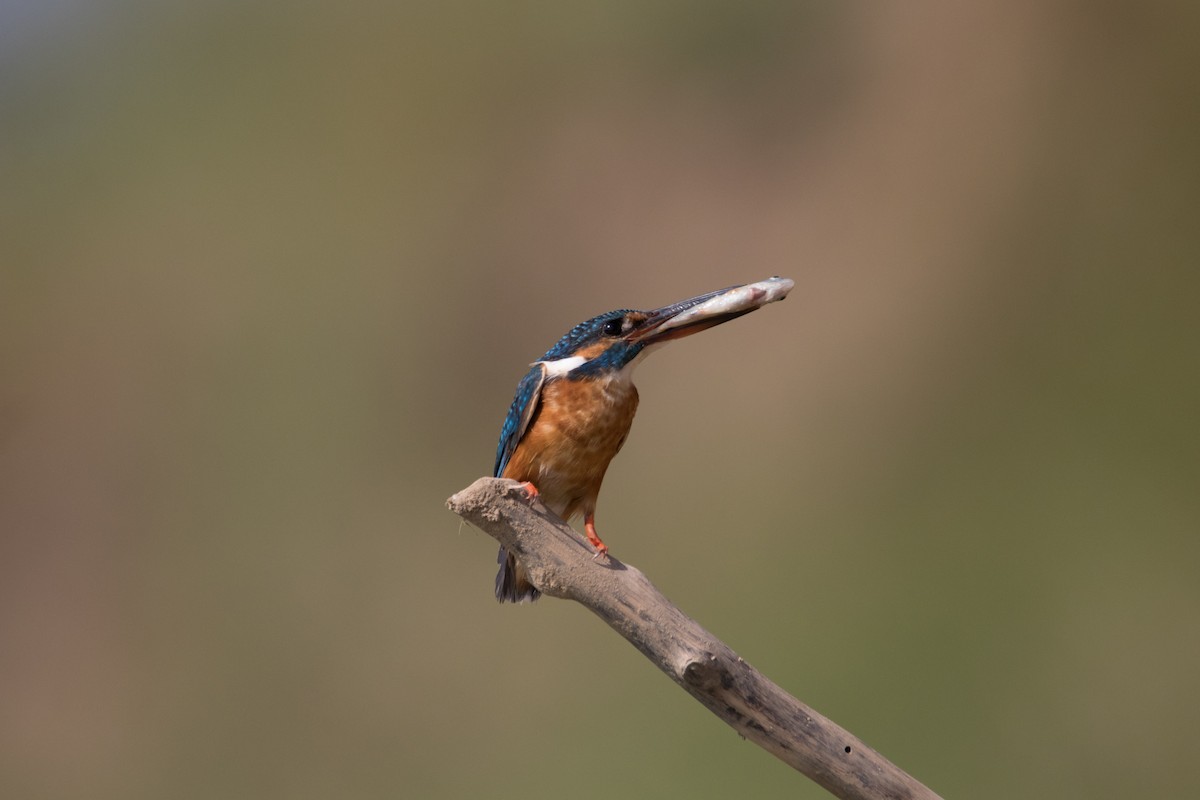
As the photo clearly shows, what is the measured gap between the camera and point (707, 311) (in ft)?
4.84

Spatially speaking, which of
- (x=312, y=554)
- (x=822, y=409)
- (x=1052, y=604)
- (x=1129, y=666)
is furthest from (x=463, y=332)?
(x=1129, y=666)

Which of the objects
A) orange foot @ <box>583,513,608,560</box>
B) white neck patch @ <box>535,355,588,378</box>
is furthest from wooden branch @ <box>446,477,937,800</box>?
white neck patch @ <box>535,355,588,378</box>

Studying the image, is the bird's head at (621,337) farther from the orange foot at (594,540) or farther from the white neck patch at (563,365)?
the orange foot at (594,540)

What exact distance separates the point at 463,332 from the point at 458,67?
2.37ft

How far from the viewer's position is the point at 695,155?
9.39ft

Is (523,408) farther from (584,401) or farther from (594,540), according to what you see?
(594,540)

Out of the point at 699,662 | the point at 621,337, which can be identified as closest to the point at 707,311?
the point at 621,337

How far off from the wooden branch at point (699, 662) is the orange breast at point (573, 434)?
0.17m

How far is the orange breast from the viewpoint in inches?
60.9

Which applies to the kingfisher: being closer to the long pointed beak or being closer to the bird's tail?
the long pointed beak

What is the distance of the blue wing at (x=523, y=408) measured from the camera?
62.2 inches

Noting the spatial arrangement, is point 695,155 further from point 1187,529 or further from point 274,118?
point 1187,529

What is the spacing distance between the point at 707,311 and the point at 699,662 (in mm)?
471

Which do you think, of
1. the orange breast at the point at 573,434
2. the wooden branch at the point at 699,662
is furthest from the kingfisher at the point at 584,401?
the wooden branch at the point at 699,662
